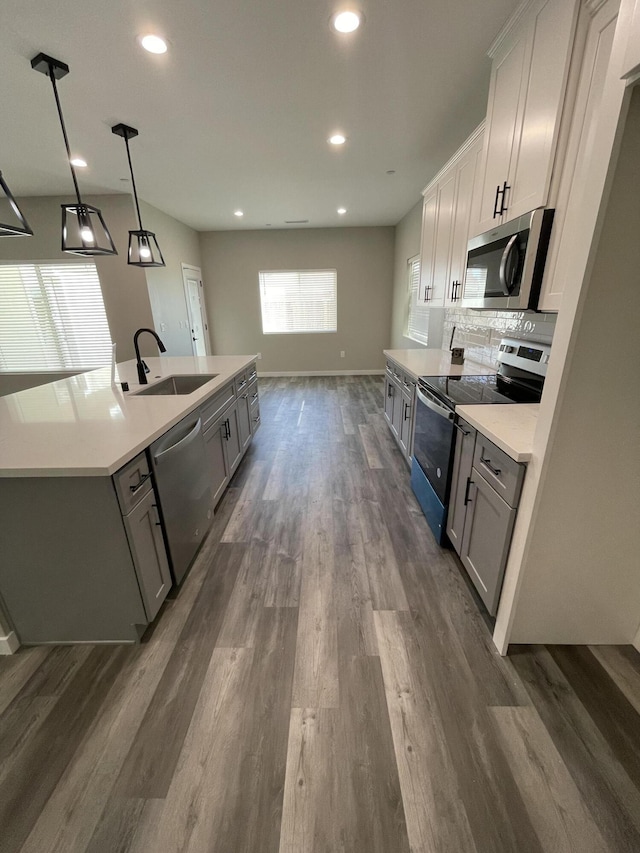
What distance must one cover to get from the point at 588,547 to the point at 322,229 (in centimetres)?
661

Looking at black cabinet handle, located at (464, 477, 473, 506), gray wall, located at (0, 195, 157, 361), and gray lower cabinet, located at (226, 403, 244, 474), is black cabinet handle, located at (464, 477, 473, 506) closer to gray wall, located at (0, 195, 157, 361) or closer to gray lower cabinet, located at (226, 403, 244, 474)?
gray lower cabinet, located at (226, 403, 244, 474)

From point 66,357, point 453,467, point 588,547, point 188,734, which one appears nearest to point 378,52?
point 453,467

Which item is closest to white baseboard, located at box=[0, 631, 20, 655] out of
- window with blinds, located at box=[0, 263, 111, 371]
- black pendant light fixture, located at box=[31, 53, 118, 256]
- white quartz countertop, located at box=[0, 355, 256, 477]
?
white quartz countertop, located at box=[0, 355, 256, 477]

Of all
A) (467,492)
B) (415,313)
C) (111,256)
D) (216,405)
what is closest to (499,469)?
(467,492)

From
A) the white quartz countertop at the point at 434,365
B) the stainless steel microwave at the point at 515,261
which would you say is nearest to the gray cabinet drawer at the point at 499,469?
the stainless steel microwave at the point at 515,261

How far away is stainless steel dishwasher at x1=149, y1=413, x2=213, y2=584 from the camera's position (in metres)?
1.62

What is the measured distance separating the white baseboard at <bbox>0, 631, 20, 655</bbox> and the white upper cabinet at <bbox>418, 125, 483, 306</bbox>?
138 inches

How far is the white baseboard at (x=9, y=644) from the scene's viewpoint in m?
1.49

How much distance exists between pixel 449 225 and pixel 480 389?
1682 millimetres

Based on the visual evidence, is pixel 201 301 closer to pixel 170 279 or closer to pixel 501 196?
pixel 170 279

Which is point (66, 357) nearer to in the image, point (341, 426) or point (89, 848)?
point (341, 426)

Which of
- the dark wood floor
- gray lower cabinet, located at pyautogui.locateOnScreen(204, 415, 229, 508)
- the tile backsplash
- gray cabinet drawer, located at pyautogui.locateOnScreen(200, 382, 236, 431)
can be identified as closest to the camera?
the dark wood floor

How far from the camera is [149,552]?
1.51 meters

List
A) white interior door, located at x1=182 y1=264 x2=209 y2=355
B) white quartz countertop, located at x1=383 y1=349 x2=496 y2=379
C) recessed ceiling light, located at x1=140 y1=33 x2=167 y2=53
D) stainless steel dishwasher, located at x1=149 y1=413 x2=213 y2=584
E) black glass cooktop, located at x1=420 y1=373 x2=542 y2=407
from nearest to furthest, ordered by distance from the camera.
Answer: stainless steel dishwasher, located at x1=149 y1=413 x2=213 y2=584
recessed ceiling light, located at x1=140 y1=33 x2=167 y2=53
black glass cooktop, located at x1=420 y1=373 x2=542 y2=407
white quartz countertop, located at x1=383 y1=349 x2=496 y2=379
white interior door, located at x1=182 y1=264 x2=209 y2=355
